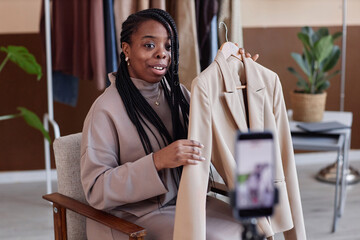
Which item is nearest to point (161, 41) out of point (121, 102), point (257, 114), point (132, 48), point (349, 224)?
point (132, 48)

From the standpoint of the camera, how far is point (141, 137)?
1770 millimetres

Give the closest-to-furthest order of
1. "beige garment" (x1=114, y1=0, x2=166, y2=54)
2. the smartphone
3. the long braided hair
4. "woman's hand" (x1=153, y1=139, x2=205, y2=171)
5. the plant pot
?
the smartphone, "woman's hand" (x1=153, y1=139, x2=205, y2=171), the long braided hair, "beige garment" (x1=114, y1=0, x2=166, y2=54), the plant pot

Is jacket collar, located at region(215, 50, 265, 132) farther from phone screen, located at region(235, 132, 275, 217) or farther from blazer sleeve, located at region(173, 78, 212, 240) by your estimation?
phone screen, located at region(235, 132, 275, 217)

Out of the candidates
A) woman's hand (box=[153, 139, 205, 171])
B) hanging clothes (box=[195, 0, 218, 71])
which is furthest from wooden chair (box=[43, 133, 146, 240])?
hanging clothes (box=[195, 0, 218, 71])

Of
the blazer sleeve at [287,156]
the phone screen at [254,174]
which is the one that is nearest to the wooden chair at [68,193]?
the blazer sleeve at [287,156]

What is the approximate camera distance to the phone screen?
26.8 inches

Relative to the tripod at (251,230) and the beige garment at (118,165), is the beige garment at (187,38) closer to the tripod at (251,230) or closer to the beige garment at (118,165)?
the beige garment at (118,165)

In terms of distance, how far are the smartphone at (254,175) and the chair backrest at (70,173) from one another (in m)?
1.30

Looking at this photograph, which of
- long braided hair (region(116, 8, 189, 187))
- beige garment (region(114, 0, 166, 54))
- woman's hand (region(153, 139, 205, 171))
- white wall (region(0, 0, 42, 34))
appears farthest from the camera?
white wall (region(0, 0, 42, 34))

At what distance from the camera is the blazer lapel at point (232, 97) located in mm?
1679

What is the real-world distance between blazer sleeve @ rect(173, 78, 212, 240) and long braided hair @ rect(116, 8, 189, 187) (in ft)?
0.75

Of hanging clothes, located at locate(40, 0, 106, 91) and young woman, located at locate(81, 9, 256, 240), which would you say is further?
hanging clothes, located at locate(40, 0, 106, 91)

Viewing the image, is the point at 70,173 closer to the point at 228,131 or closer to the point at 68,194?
the point at 68,194

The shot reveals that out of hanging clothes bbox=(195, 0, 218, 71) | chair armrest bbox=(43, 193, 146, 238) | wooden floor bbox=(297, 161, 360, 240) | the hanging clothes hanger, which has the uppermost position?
hanging clothes bbox=(195, 0, 218, 71)
